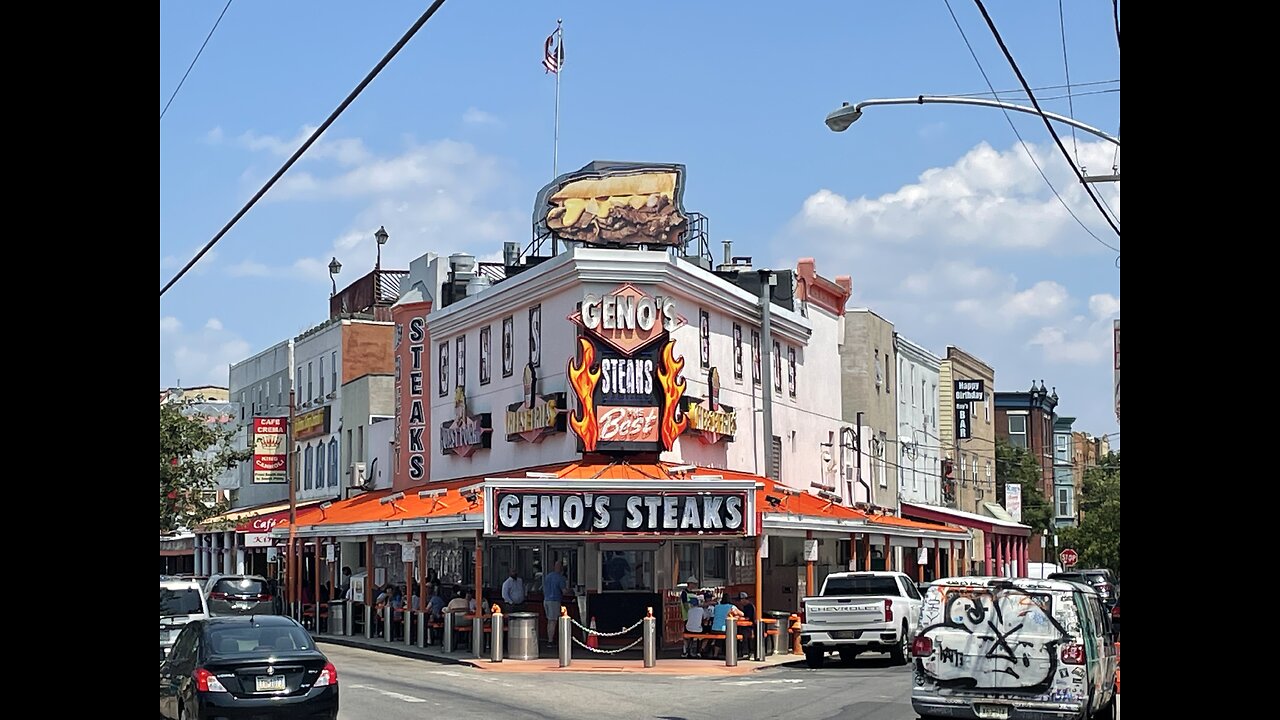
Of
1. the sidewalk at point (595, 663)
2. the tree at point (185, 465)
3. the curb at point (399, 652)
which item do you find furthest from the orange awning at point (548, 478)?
the tree at point (185, 465)

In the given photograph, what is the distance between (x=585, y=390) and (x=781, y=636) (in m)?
7.65

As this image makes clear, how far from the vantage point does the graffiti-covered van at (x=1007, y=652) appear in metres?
16.2

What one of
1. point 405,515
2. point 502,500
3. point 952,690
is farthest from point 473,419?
point 952,690

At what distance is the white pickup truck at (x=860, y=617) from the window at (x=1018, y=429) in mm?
66243

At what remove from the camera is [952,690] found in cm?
1667

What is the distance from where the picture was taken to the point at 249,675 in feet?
55.8

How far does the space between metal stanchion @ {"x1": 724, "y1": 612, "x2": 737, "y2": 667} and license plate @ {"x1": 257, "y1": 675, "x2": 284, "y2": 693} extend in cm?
1515

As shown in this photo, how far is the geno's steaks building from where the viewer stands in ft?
108

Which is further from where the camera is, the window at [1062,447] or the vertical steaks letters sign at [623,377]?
the window at [1062,447]

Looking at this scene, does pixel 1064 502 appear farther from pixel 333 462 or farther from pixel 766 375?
pixel 766 375

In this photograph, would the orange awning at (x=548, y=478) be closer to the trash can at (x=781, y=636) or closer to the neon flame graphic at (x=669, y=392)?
the neon flame graphic at (x=669, y=392)

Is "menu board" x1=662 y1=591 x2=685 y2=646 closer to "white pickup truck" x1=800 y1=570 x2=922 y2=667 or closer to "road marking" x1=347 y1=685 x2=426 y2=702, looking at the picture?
"white pickup truck" x1=800 y1=570 x2=922 y2=667
